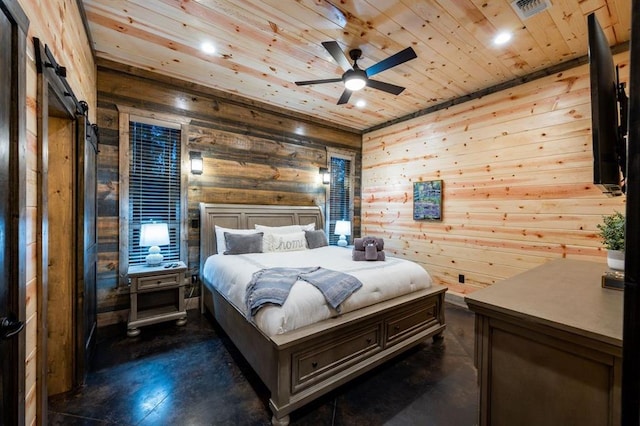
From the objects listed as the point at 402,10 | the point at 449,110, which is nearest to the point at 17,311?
the point at 402,10

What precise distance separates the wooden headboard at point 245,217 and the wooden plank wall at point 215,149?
0.63 ft

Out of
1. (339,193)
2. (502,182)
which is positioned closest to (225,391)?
(502,182)

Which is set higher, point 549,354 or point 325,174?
point 325,174

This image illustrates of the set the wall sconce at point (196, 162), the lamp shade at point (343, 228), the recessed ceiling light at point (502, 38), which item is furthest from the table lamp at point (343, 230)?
the recessed ceiling light at point (502, 38)

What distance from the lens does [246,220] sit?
4281mm

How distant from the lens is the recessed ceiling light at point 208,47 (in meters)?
2.94

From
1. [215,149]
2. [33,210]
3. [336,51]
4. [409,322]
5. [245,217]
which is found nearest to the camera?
[33,210]

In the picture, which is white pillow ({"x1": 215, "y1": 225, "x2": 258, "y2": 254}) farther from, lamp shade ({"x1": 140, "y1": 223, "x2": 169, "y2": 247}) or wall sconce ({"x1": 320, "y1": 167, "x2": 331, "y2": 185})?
wall sconce ({"x1": 320, "y1": 167, "x2": 331, "y2": 185})

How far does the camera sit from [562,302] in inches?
45.9

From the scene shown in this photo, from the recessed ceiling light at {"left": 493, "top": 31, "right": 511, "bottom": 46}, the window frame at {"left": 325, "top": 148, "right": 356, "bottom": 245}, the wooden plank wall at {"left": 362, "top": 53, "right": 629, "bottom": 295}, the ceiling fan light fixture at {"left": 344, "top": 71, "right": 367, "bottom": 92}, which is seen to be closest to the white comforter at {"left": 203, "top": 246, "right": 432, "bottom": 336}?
the wooden plank wall at {"left": 362, "top": 53, "right": 629, "bottom": 295}

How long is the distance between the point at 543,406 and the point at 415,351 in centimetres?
192

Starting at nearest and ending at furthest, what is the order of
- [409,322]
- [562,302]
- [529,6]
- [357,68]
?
[562,302], [529,6], [409,322], [357,68]

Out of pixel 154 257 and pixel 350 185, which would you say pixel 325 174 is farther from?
pixel 154 257

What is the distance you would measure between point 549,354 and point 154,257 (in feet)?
12.2
